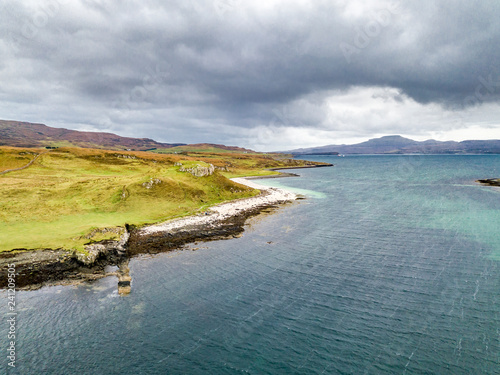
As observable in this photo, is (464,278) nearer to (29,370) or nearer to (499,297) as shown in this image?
(499,297)

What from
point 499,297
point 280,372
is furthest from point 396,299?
point 280,372

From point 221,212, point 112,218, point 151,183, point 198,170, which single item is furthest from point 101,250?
point 198,170

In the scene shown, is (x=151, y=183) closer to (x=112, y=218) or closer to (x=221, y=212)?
(x=112, y=218)

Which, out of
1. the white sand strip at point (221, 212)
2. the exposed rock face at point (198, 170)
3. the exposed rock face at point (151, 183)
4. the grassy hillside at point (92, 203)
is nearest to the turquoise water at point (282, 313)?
the white sand strip at point (221, 212)

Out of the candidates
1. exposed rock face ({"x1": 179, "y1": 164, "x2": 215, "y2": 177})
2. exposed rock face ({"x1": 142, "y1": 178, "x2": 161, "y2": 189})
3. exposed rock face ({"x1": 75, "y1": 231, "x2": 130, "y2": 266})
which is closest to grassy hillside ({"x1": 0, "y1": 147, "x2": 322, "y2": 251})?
exposed rock face ({"x1": 142, "y1": 178, "x2": 161, "y2": 189})

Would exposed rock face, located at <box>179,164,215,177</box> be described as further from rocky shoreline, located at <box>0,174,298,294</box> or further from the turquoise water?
the turquoise water

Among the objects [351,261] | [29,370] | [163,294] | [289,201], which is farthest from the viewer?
[289,201]

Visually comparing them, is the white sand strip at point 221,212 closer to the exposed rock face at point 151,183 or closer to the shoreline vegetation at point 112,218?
the shoreline vegetation at point 112,218
